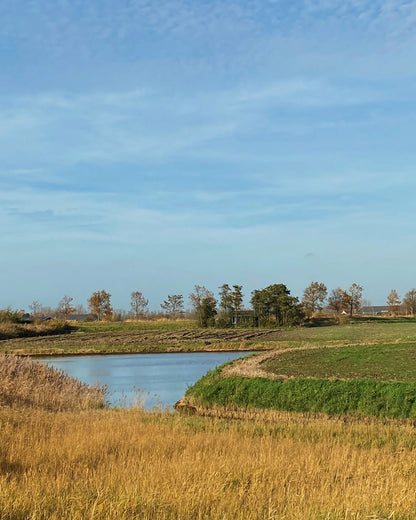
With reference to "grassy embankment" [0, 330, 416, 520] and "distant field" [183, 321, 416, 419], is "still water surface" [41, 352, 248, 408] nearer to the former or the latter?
"distant field" [183, 321, 416, 419]

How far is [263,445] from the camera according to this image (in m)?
11.2

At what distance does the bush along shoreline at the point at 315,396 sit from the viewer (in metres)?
19.0

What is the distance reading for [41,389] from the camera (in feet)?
64.8

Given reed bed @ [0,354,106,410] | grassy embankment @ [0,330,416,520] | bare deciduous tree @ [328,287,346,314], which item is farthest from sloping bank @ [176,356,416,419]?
bare deciduous tree @ [328,287,346,314]

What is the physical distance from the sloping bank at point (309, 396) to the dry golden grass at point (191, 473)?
5.35m

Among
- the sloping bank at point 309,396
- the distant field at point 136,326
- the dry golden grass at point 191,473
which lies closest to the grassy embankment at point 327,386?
the sloping bank at point 309,396

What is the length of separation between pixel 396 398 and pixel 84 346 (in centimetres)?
4212

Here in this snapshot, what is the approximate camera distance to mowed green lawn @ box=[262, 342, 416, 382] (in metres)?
23.7

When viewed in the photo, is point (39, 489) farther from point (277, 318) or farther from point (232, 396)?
point (277, 318)

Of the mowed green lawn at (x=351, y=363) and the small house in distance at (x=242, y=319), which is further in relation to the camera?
the small house in distance at (x=242, y=319)

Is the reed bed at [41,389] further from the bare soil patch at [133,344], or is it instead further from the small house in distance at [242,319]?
the small house in distance at [242,319]

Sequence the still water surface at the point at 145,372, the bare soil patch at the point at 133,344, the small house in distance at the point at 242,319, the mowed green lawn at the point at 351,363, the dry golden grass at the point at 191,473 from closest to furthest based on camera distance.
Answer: the dry golden grass at the point at 191,473, the mowed green lawn at the point at 351,363, the still water surface at the point at 145,372, the bare soil patch at the point at 133,344, the small house in distance at the point at 242,319

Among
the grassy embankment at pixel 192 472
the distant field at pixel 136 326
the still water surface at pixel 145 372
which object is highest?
the distant field at pixel 136 326

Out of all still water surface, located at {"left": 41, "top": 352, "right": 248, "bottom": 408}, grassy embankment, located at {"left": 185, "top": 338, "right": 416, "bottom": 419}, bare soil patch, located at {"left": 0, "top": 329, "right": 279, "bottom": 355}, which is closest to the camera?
grassy embankment, located at {"left": 185, "top": 338, "right": 416, "bottom": 419}
